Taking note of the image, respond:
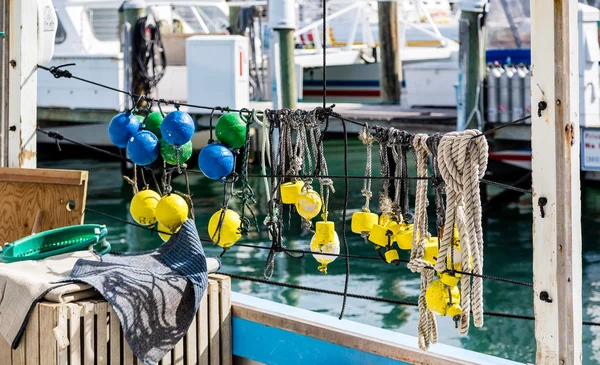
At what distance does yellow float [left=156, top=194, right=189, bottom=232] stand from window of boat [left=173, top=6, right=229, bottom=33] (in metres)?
17.6

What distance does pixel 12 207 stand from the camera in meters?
4.57

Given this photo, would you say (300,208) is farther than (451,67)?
No

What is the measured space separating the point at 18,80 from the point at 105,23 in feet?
48.1

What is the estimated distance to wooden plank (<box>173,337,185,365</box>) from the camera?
3725 mm

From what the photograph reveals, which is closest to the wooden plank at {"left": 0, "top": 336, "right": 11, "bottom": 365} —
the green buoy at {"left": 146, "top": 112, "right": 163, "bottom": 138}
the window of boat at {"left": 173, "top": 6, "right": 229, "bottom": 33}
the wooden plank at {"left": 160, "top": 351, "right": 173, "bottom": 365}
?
the wooden plank at {"left": 160, "top": 351, "right": 173, "bottom": 365}

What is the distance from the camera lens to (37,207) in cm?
450

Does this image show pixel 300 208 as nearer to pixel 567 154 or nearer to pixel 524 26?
pixel 567 154

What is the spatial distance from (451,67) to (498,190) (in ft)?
7.52

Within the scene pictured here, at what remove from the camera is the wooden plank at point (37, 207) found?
4383mm

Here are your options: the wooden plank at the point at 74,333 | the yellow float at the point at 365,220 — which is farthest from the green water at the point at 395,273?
the wooden plank at the point at 74,333

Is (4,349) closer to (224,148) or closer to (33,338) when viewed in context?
(33,338)

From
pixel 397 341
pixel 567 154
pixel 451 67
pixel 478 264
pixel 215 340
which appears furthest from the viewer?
pixel 451 67

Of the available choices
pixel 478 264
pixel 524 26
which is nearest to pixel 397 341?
pixel 478 264

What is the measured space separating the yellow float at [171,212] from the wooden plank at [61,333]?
2.76ft
